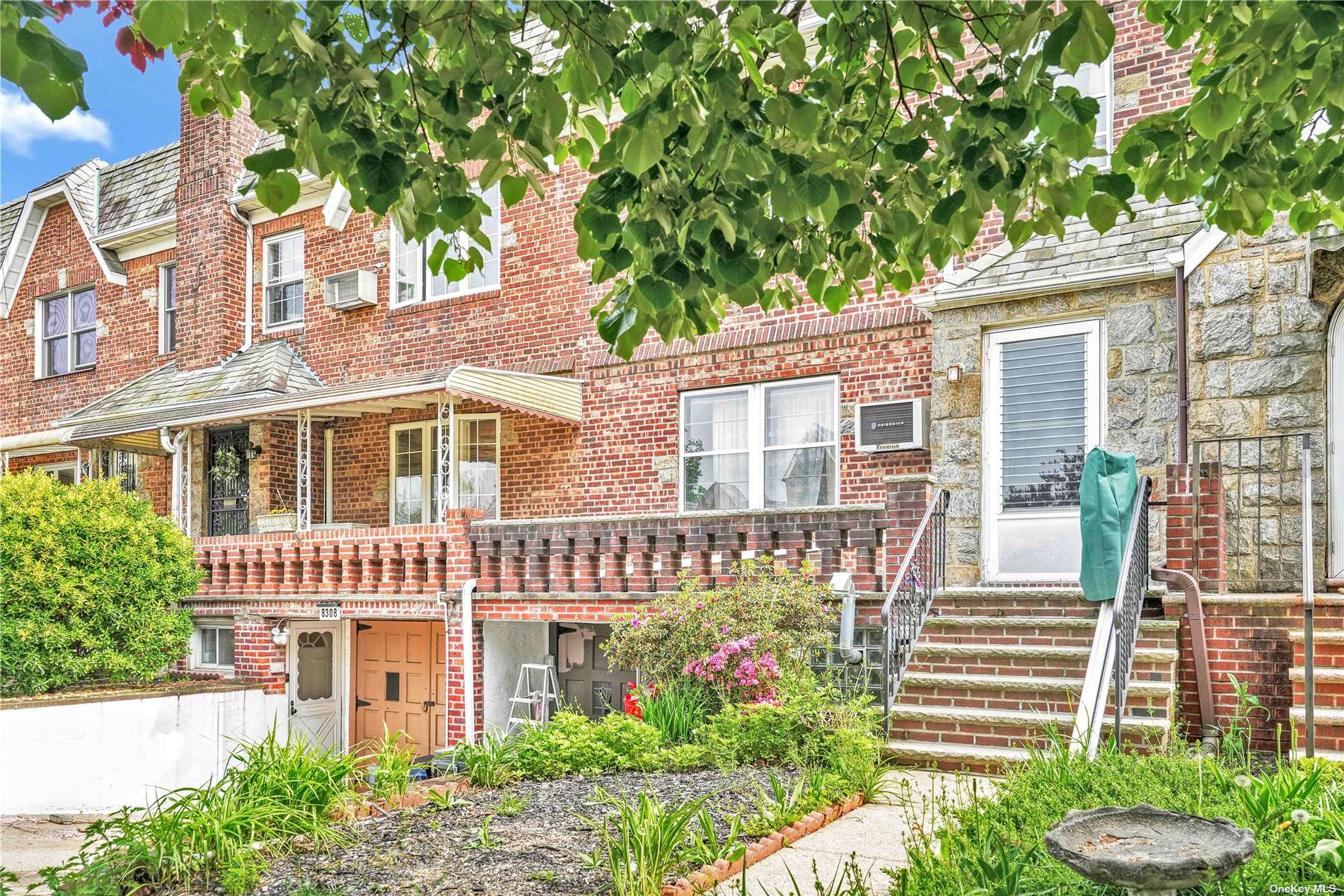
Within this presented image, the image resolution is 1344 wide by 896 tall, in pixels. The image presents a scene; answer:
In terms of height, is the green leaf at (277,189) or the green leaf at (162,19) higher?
the green leaf at (162,19)

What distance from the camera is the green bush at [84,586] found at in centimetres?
1250

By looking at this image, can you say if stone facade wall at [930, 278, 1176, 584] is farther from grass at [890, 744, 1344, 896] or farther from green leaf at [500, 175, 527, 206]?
green leaf at [500, 175, 527, 206]

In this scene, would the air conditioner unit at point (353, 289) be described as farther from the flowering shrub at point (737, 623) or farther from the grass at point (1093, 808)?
the grass at point (1093, 808)

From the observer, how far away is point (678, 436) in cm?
1277

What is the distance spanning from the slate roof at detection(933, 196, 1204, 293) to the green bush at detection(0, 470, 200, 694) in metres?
10.6

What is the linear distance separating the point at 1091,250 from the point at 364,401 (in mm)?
8847

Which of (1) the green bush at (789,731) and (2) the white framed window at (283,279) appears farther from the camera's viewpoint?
(2) the white framed window at (283,279)

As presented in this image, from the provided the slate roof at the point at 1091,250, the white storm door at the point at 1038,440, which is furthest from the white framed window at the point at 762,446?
the slate roof at the point at 1091,250

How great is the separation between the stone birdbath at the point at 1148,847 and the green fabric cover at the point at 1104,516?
14.2 feet

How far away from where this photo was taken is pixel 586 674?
13.5m

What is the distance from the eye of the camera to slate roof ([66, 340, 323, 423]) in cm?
1548

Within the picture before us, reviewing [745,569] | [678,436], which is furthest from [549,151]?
[678,436]

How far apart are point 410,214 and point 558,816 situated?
11.2 ft

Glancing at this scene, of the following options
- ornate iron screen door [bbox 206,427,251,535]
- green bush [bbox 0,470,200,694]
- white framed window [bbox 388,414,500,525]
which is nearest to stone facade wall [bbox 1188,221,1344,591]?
white framed window [bbox 388,414,500,525]
